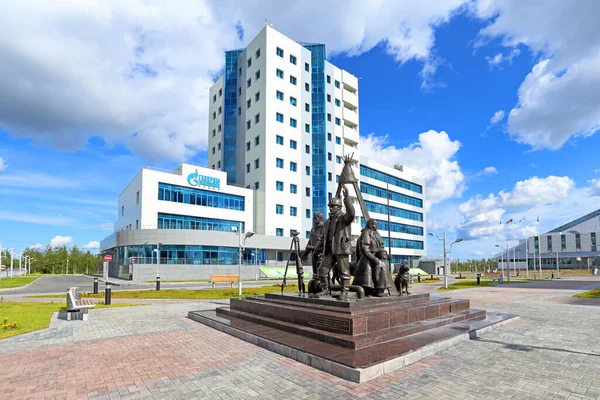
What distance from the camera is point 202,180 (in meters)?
46.7

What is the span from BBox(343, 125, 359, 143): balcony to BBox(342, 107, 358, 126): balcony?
120cm

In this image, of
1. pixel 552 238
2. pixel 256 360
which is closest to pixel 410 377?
pixel 256 360

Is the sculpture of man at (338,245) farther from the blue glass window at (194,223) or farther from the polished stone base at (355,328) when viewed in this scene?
the blue glass window at (194,223)

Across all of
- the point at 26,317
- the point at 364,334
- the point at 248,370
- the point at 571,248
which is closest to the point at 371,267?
the point at 364,334

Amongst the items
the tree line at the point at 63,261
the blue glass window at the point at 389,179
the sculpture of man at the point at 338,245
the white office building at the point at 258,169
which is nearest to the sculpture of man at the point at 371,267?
the sculpture of man at the point at 338,245

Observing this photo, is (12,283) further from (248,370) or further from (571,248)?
(571,248)

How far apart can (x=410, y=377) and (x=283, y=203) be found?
45.7m

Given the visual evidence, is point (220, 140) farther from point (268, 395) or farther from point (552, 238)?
point (552, 238)

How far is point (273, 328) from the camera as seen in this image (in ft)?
30.3

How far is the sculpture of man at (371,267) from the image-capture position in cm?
989

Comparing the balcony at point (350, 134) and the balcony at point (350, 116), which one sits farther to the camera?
the balcony at point (350, 116)

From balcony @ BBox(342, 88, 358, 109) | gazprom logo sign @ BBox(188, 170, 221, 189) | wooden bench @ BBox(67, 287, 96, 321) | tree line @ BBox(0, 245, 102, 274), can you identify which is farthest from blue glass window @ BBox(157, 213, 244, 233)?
tree line @ BBox(0, 245, 102, 274)

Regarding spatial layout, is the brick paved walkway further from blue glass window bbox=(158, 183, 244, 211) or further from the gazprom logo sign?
the gazprom logo sign

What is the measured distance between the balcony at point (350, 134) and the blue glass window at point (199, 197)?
2212cm
